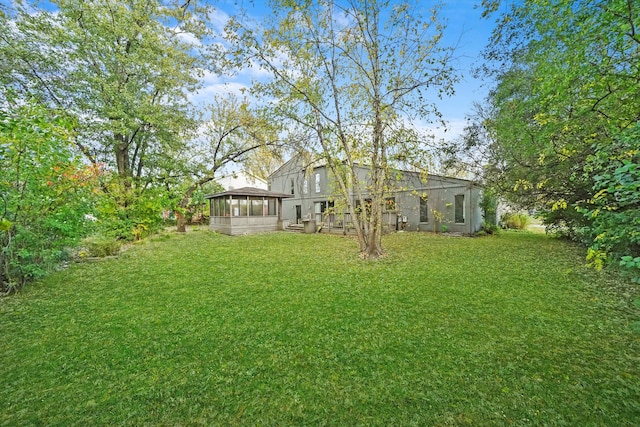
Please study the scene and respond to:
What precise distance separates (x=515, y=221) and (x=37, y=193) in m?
20.3

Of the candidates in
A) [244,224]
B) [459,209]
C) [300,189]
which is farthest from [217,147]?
[459,209]

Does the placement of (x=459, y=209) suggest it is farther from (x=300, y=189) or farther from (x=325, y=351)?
(x=325, y=351)

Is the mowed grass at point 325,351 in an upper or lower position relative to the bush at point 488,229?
lower

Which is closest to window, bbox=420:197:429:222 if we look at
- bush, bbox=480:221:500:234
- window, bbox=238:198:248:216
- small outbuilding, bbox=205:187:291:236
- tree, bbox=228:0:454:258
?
bush, bbox=480:221:500:234

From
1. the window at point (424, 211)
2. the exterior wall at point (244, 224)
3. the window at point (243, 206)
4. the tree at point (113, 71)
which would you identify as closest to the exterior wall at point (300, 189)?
the exterior wall at point (244, 224)

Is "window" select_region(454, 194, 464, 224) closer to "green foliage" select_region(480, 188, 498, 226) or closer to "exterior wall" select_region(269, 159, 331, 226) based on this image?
"green foliage" select_region(480, 188, 498, 226)

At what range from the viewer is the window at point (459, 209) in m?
13.0

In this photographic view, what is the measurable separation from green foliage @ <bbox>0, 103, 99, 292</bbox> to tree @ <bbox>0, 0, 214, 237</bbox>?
447cm

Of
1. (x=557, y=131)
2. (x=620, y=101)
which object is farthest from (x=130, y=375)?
(x=557, y=131)

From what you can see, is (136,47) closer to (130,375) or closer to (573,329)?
(130,375)

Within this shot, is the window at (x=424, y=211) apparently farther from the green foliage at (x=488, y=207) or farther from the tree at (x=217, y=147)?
the tree at (x=217, y=147)

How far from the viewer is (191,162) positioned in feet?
45.7

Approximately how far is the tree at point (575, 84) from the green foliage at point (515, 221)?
822 cm

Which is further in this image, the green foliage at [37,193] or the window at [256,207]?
the window at [256,207]
